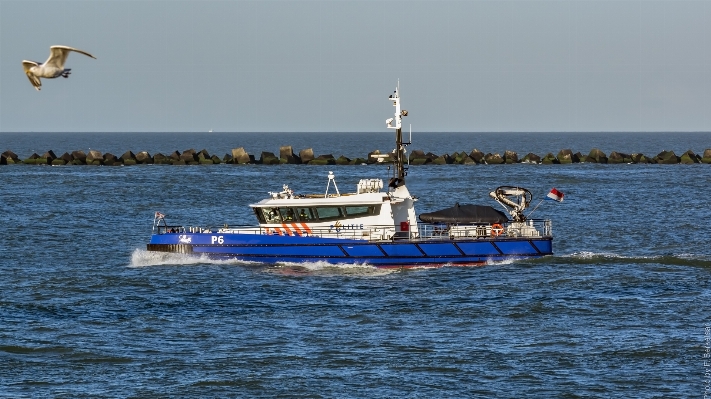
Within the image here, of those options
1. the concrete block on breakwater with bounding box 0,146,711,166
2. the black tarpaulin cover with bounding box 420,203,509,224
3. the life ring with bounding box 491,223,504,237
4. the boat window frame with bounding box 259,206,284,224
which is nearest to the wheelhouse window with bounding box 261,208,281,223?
the boat window frame with bounding box 259,206,284,224

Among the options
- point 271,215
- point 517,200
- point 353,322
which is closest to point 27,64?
point 353,322

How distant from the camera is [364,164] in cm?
10306

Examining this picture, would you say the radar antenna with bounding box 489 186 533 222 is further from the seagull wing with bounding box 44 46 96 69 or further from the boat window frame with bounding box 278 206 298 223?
the seagull wing with bounding box 44 46 96 69

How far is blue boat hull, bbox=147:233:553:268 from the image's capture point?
113 ft

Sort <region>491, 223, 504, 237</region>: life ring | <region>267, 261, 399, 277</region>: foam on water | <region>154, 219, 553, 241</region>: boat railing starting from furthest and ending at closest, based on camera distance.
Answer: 1. <region>491, 223, 504, 237</region>: life ring
2. <region>154, 219, 553, 241</region>: boat railing
3. <region>267, 261, 399, 277</region>: foam on water

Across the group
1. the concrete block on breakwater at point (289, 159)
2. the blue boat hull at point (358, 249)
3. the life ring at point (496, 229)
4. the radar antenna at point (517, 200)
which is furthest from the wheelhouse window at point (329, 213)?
the concrete block on breakwater at point (289, 159)

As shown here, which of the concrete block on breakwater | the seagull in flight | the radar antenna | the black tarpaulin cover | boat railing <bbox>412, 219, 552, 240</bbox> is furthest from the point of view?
the concrete block on breakwater

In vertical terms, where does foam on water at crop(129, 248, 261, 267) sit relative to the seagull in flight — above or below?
below

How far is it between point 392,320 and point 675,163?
3501 inches

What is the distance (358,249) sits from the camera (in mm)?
34375

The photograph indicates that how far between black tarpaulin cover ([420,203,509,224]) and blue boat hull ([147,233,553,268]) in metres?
0.86

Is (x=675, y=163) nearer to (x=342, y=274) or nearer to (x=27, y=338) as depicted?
(x=342, y=274)

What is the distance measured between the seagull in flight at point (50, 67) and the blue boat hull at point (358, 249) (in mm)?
19682

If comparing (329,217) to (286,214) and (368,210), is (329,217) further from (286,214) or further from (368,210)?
(286,214)
